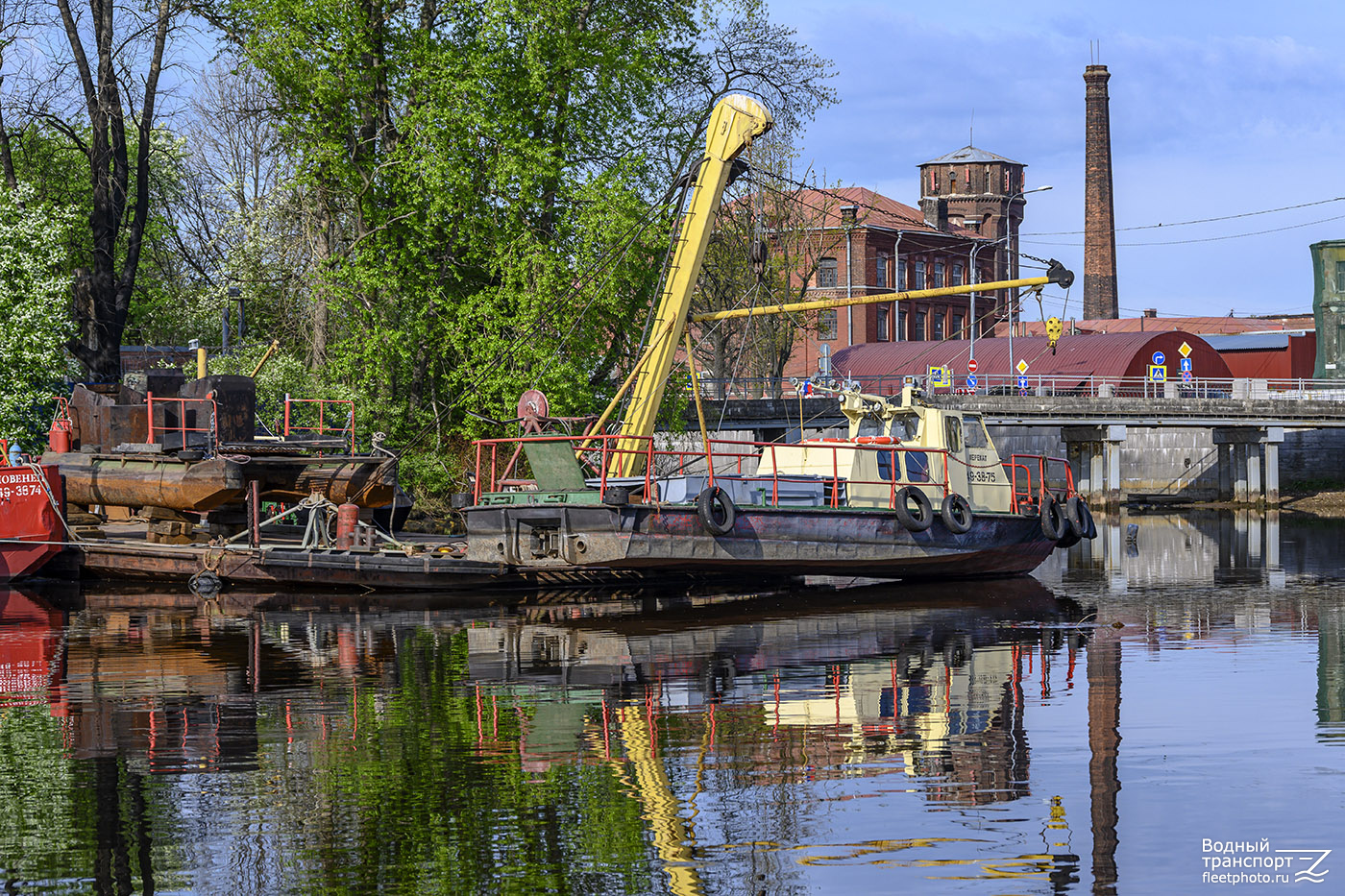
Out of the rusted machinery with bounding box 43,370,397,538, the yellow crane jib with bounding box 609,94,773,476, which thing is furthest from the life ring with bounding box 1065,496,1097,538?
the rusted machinery with bounding box 43,370,397,538

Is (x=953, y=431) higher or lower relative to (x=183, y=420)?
lower

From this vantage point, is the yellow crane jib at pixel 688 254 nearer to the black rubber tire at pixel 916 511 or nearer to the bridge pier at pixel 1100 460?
the black rubber tire at pixel 916 511

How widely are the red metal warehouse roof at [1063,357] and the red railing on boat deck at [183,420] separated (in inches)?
1515

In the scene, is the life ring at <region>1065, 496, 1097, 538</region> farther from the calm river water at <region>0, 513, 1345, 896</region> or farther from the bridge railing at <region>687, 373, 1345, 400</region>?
the bridge railing at <region>687, 373, 1345, 400</region>

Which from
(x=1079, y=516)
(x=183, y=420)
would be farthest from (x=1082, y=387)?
(x=183, y=420)

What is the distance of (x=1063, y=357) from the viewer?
2569 inches

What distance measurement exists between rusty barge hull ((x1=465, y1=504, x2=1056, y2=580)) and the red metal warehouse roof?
122 ft

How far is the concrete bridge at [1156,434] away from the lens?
4900 centimetres

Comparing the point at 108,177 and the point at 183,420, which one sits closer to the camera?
the point at 183,420

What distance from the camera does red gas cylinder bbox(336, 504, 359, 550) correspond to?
2412cm

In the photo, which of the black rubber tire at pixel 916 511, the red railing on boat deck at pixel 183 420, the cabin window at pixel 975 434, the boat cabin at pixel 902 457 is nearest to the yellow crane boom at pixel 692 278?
the boat cabin at pixel 902 457

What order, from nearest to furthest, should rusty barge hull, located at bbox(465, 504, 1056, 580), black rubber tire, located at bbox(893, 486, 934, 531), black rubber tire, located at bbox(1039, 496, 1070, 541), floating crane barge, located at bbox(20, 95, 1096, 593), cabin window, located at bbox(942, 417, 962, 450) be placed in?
rusty barge hull, located at bbox(465, 504, 1056, 580)
floating crane barge, located at bbox(20, 95, 1096, 593)
black rubber tire, located at bbox(893, 486, 934, 531)
cabin window, located at bbox(942, 417, 962, 450)
black rubber tire, located at bbox(1039, 496, 1070, 541)

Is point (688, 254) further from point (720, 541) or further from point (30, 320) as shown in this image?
point (30, 320)

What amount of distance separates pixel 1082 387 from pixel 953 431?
37309mm
